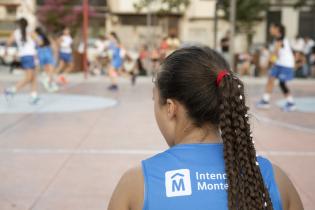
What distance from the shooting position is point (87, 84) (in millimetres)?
15984

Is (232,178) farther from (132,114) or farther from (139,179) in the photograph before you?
(132,114)

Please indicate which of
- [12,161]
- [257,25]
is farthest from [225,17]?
[12,161]

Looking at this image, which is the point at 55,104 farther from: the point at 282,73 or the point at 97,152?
the point at 97,152

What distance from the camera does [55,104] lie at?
11.1 meters

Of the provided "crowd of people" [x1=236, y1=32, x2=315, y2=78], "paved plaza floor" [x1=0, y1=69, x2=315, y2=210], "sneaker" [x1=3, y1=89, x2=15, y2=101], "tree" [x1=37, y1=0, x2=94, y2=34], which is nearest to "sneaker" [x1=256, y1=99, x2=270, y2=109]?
"paved plaza floor" [x1=0, y1=69, x2=315, y2=210]

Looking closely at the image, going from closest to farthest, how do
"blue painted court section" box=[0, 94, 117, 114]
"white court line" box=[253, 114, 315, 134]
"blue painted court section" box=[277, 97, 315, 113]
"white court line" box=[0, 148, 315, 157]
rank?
1. "white court line" box=[0, 148, 315, 157]
2. "white court line" box=[253, 114, 315, 134]
3. "blue painted court section" box=[0, 94, 117, 114]
4. "blue painted court section" box=[277, 97, 315, 113]

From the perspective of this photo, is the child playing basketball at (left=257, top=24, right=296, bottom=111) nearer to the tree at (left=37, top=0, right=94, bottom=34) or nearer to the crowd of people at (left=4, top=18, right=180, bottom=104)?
the crowd of people at (left=4, top=18, right=180, bottom=104)

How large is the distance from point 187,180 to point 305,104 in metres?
10.6

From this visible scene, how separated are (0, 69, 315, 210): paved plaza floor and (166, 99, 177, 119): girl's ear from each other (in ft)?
3.99

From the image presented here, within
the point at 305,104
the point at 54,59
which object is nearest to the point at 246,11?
the point at 54,59

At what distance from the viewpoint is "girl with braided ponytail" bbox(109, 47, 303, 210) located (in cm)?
154

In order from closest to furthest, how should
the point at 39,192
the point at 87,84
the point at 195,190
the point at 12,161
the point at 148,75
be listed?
the point at 195,190 < the point at 39,192 < the point at 12,161 < the point at 87,84 < the point at 148,75

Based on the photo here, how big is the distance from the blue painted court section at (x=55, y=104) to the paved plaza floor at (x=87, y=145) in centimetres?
2

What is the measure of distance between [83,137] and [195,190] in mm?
6081
